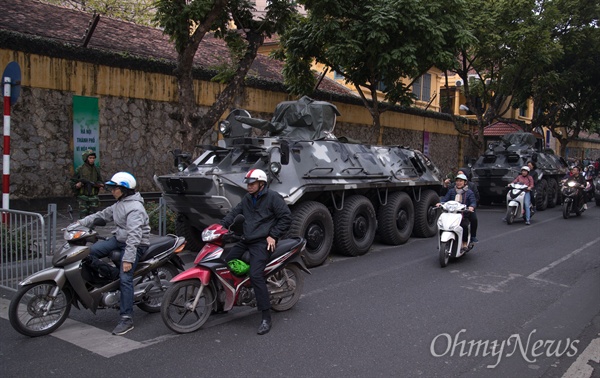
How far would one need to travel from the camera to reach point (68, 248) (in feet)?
17.1

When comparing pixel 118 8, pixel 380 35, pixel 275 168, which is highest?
pixel 118 8

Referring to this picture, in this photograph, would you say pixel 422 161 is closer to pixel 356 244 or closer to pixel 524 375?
pixel 356 244

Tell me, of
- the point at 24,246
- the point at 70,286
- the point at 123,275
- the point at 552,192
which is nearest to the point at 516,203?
the point at 552,192

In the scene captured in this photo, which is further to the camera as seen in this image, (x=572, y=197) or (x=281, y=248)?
(x=572, y=197)

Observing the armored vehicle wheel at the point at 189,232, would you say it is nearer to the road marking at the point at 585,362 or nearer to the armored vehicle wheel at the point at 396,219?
the armored vehicle wheel at the point at 396,219

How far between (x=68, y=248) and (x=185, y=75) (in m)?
5.95

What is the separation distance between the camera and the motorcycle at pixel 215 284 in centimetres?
519

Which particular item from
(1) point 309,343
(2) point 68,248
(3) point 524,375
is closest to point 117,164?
(2) point 68,248

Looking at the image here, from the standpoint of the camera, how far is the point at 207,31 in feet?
34.3

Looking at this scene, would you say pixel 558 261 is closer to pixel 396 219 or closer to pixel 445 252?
pixel 445 252

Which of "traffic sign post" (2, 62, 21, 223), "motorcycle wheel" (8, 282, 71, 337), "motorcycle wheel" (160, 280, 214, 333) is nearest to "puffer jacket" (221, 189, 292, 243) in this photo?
"motorcycle wheel" (160, 280, 214, 333)

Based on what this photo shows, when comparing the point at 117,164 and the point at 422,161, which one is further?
the point at 117,164

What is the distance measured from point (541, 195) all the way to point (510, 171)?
1761 millimetres

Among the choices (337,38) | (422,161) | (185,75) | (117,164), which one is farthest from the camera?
(337,38)
